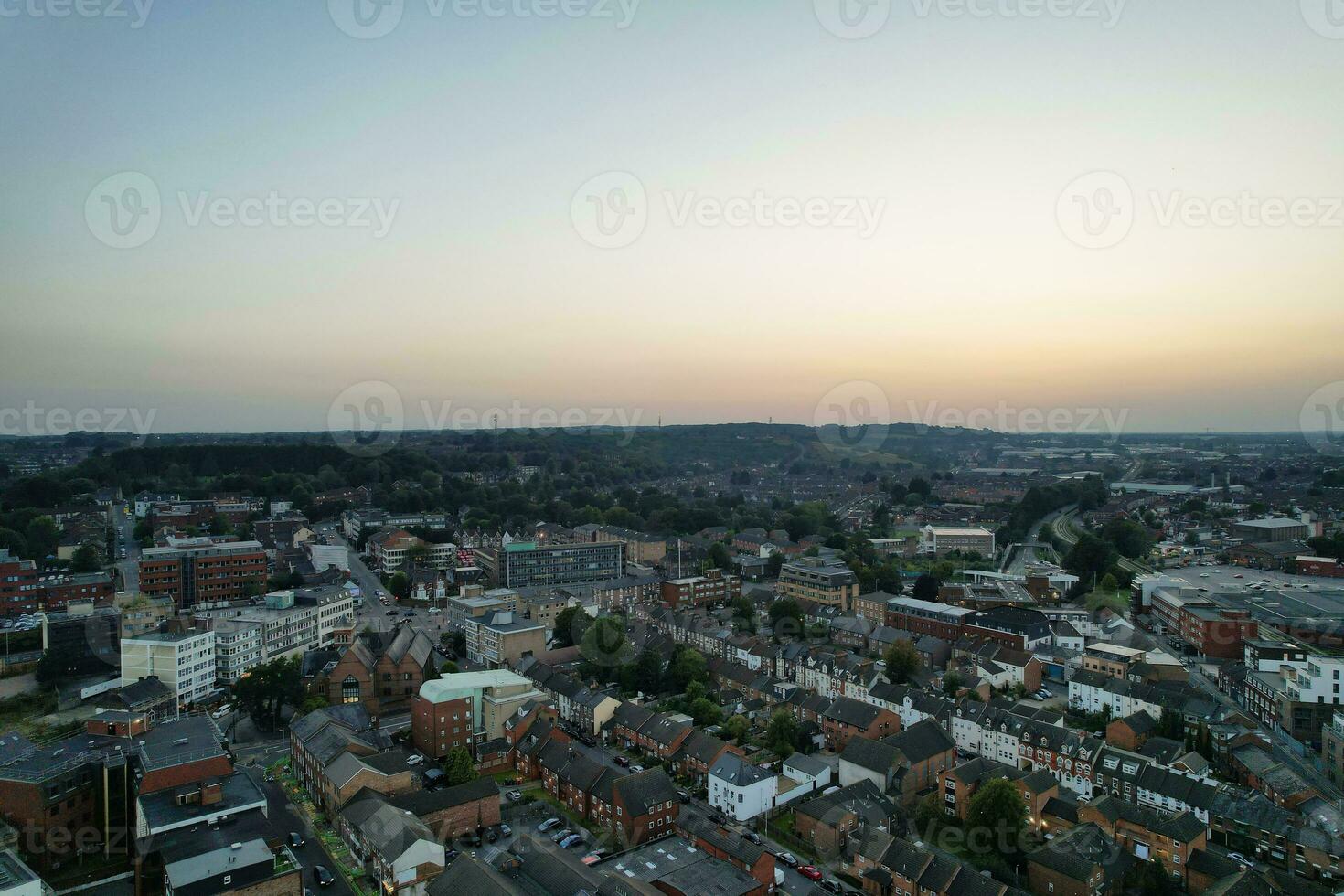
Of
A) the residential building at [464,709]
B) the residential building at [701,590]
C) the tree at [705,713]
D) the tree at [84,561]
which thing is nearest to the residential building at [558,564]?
the residential building at [701,590]

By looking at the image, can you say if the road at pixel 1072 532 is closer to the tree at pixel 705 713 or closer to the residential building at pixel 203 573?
the tree at pixel 705 713

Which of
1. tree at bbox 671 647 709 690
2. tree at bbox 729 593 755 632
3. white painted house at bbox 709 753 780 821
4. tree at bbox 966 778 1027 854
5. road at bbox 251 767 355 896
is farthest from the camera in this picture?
tree at bbox 729 593 755 632

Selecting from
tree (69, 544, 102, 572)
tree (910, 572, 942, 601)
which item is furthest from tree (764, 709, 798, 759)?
tree (69, 544, 102, 572)

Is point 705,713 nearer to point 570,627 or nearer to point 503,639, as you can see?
point 503,639

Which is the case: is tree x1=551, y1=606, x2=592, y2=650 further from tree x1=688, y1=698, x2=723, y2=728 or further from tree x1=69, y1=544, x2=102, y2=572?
tree x1=69, y1=544, x2=102, y2=572

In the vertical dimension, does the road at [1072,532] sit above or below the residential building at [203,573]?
below

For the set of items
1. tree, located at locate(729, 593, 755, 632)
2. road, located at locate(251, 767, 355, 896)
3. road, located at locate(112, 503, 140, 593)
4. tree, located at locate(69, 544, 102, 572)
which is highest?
tree, located at locate(69, 544, 102, 572)
